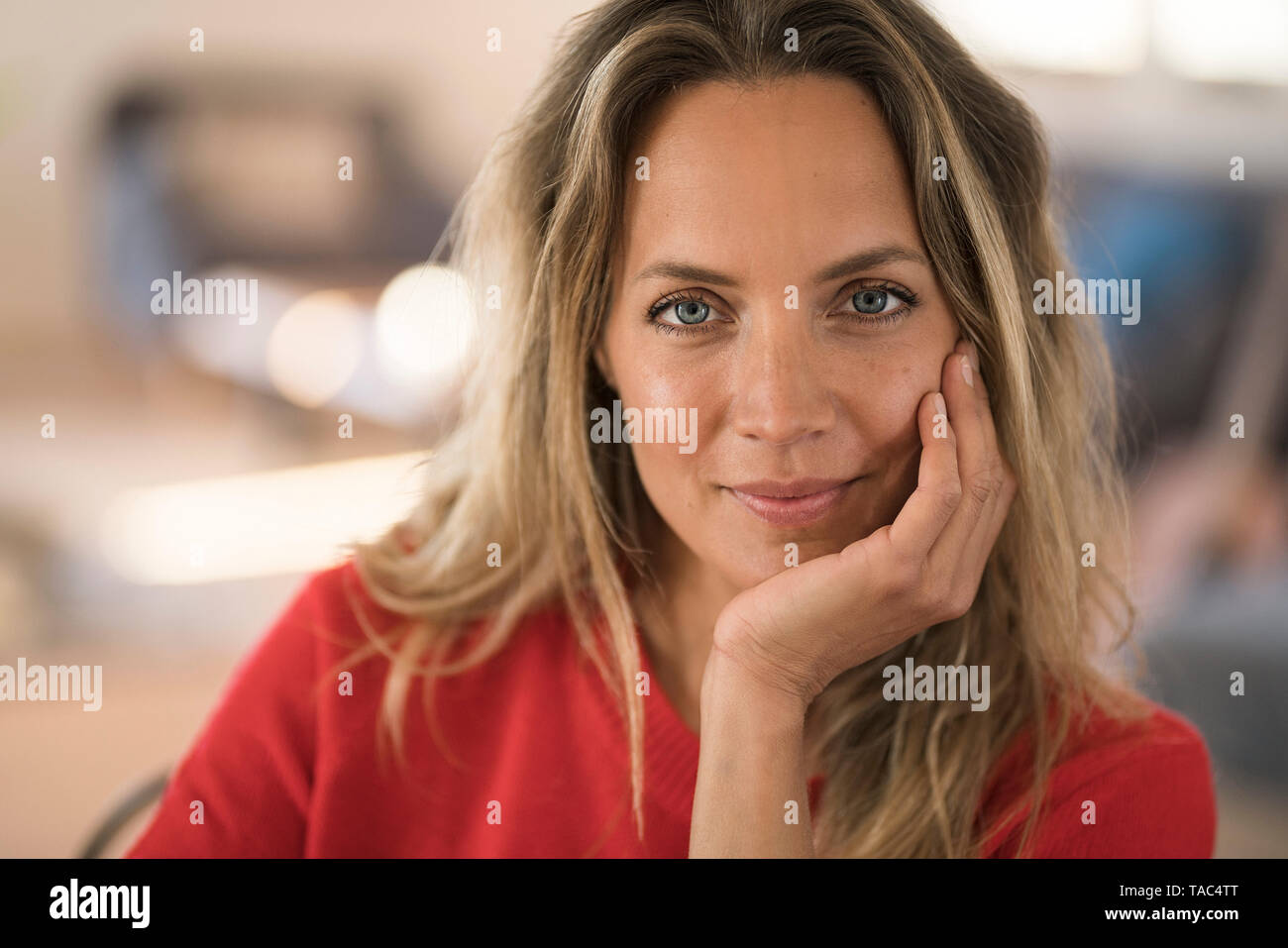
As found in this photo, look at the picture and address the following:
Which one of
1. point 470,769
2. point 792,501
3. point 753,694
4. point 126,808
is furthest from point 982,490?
point 126,808

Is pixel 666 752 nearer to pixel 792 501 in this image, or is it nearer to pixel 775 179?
pixel 792 501

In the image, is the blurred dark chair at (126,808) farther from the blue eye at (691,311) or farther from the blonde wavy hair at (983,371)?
the blue eye at (691,311)

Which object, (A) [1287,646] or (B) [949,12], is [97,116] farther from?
(A) [1287,646]

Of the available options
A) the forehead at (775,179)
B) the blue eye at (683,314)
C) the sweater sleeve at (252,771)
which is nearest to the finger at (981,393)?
the forehead at (775,179)

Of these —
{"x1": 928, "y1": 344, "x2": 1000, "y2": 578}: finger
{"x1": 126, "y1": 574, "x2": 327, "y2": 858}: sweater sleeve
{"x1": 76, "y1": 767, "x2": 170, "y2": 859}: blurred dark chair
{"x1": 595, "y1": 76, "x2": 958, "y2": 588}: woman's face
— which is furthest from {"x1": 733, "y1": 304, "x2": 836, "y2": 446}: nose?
{"x1": 76, "y1": 767, "x2": 170, "y2": 859}: blurred dark chair

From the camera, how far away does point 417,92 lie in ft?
8.68

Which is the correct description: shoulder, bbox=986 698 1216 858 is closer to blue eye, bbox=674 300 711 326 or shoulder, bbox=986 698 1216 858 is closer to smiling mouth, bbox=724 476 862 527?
smiling mouth, bbox=724 476 862 527

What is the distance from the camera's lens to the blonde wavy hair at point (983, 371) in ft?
2.97

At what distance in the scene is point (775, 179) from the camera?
33.4 inches

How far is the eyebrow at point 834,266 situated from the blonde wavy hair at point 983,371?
Answer: 4 cm

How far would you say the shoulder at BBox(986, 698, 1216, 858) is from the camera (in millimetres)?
942

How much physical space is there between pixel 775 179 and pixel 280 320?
206cm

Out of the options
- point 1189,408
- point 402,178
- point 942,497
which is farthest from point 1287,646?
point 402,178

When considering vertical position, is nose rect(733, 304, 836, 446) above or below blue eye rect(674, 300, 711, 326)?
below
